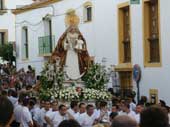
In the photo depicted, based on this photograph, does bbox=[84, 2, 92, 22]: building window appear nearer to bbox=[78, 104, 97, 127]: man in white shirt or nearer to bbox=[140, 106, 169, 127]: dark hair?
bbox=[78, 104, 97, 127]: man in white shirt

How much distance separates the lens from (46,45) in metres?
31.8

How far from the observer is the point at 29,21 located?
34562 millimetres

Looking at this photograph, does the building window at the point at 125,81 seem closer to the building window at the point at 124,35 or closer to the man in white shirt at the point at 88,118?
the building window at the point at 124,35

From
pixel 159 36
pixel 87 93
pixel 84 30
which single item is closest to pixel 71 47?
pixel 87 93

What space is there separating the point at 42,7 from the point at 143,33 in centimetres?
1197

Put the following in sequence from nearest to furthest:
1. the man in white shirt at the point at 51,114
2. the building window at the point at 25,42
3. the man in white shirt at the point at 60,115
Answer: the man in white shirt at the point at 60,115 → the man in white shirt at the point at 51,114 → the building window at the point at 25,42

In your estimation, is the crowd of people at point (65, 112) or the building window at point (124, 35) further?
the building window at point (124, 35)

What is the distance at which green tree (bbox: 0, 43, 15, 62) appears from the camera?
3941 centimetres

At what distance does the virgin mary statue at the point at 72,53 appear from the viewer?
1819 cm

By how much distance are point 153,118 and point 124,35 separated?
18848mm

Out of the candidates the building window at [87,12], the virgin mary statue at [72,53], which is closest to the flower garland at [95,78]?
the virgin mary statue at [72,53]

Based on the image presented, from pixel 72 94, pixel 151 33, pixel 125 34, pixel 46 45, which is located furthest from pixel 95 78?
pixel 46 45

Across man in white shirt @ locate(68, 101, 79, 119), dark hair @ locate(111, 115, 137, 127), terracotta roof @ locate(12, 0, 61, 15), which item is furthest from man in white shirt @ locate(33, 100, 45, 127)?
terracotta roof @ locate(12, 0, 61, 15)

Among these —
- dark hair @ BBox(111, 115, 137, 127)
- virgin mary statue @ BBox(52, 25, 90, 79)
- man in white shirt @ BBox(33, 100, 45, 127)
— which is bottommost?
man in white shirt @ BBox(33, 100, 45, 127)
